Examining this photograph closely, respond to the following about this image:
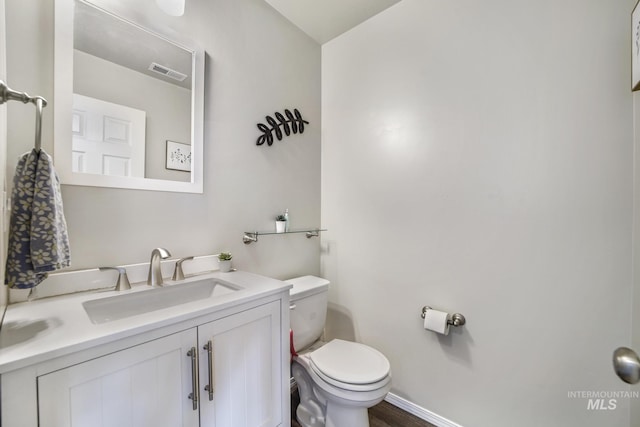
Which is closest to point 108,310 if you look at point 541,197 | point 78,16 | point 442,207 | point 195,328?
point 195,328

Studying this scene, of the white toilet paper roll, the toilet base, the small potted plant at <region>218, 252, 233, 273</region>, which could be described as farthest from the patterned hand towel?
the white toilet paper roll

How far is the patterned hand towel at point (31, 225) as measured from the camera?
2.24 ft

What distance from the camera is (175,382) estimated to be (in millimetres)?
811

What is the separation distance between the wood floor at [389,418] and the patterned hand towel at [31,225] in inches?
59.2

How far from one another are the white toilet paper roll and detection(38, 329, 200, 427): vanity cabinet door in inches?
46.8

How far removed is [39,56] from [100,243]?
2.37 ft

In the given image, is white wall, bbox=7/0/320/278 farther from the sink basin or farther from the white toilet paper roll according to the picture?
the white toilet paper roll

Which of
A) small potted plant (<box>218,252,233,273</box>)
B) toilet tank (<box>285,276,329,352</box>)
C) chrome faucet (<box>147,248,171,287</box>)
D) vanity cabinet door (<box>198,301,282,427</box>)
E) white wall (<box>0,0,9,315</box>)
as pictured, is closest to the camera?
white wall (<box>0,0,9,315</box>)

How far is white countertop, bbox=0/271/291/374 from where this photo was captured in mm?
591

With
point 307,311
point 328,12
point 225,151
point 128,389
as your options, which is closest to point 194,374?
point 128,389

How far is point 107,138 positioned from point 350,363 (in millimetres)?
1566

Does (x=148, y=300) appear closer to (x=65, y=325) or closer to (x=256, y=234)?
(x=65, y=325)

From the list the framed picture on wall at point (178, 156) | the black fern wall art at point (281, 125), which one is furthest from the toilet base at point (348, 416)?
the black fern wall art at point (281, 125)

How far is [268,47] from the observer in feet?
5.55
